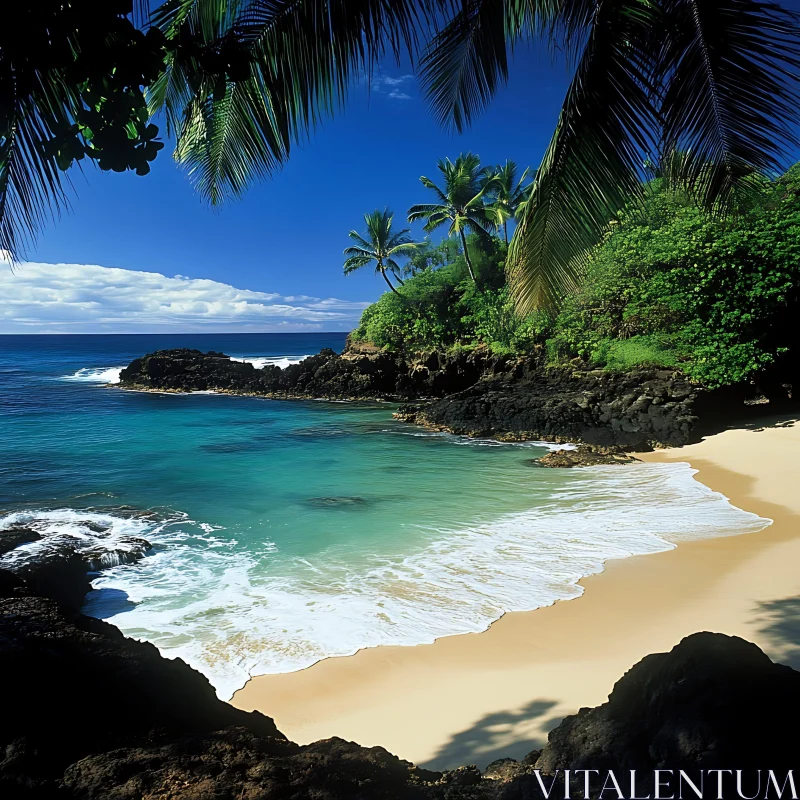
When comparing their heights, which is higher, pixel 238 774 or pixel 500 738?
pixel 238 774

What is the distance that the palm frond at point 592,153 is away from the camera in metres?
4.52

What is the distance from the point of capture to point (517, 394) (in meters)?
19.4

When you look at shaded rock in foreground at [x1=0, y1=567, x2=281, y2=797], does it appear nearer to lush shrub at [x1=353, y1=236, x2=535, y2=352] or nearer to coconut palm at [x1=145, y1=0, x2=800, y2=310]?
coconut palm at [x1=145, y1=0, x2=800, y2=310]

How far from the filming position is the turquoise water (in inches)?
220

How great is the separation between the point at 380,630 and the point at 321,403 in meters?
22.5

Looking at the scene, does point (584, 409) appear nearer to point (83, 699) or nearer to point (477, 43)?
point (477, 43)

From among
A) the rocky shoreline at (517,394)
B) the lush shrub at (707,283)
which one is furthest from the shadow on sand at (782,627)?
the lush shrub at (707,283)

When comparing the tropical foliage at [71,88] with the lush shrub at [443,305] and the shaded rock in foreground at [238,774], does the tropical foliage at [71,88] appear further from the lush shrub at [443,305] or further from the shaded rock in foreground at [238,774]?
the lush shrub at [443,305]

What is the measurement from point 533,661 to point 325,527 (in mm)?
4967

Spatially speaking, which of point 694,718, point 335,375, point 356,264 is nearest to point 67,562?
point 694,718

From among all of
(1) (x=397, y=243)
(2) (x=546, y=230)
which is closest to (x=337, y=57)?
(2) (x=546, y=230)

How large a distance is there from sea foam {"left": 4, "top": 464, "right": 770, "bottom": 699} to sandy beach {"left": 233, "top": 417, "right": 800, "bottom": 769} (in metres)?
0.29

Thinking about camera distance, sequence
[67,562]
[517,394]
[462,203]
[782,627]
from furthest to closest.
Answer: [462,203] → [517,394] → [67,562] → [782,627]

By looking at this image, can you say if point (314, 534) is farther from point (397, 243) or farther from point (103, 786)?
point (397, 243)
